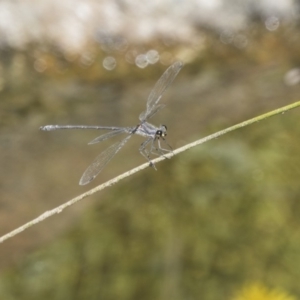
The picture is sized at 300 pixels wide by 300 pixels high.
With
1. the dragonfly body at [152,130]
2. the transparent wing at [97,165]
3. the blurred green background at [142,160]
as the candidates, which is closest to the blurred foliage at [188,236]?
the blurred green background at [142,160]

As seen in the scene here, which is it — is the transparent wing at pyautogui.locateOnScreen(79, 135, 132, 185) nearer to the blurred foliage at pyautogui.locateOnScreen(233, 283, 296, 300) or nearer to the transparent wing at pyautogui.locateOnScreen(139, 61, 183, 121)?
the transparent wing at pyautogui.locateOnScreen(139, 61, 183, 121)

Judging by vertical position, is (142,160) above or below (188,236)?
above

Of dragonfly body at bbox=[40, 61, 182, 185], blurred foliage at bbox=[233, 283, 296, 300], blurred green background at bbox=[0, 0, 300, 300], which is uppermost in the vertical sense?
blurred green background at bbox=[0, 0, 300, 300]

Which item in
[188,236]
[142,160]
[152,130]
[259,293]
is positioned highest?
[142,160]

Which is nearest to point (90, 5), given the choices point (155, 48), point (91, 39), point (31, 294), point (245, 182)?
point (91, 39)

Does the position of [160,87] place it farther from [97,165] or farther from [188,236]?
[188,236]

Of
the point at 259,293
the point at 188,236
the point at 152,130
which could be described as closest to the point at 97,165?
the point at 152,130

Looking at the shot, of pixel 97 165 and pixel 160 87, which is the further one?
pixel 160 87

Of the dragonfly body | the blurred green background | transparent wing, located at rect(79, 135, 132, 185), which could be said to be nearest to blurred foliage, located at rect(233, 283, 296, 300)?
the blurred green background

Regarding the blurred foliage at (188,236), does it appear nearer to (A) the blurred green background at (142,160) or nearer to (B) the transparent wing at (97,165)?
(A) the blurred green background at (142,160)
